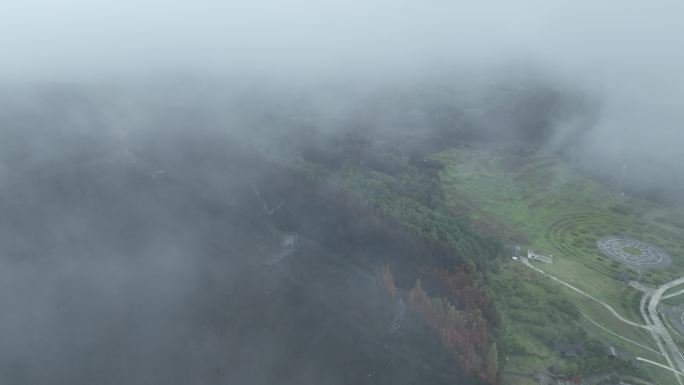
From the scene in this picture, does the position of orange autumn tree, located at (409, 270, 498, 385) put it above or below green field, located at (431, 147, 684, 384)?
above

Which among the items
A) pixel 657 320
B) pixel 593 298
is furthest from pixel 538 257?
pixel 657 320

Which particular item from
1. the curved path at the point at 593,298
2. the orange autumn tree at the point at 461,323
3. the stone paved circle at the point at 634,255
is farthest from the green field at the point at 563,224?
the orange autumn tree at the point at 461,323

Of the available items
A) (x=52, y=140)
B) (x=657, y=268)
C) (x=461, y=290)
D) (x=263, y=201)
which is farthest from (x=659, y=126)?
(x=52, y=140)

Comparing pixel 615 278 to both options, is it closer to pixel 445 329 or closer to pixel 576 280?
pixel 576 280

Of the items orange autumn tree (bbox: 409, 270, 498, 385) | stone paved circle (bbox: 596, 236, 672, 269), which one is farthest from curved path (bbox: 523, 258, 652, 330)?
orange autumn tree (bbox: 409, 270, 498, 385)

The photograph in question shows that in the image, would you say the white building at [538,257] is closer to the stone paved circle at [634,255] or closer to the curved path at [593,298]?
the curved path at [593,298]

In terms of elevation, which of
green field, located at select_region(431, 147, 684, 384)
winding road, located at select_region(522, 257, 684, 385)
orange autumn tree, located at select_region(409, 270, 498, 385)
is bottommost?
green field, located at select_region(431, 147, 684, 384)

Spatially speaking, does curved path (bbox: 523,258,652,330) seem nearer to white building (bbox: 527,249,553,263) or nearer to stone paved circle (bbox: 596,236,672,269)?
white building (bbox: 527,249,553,263)
